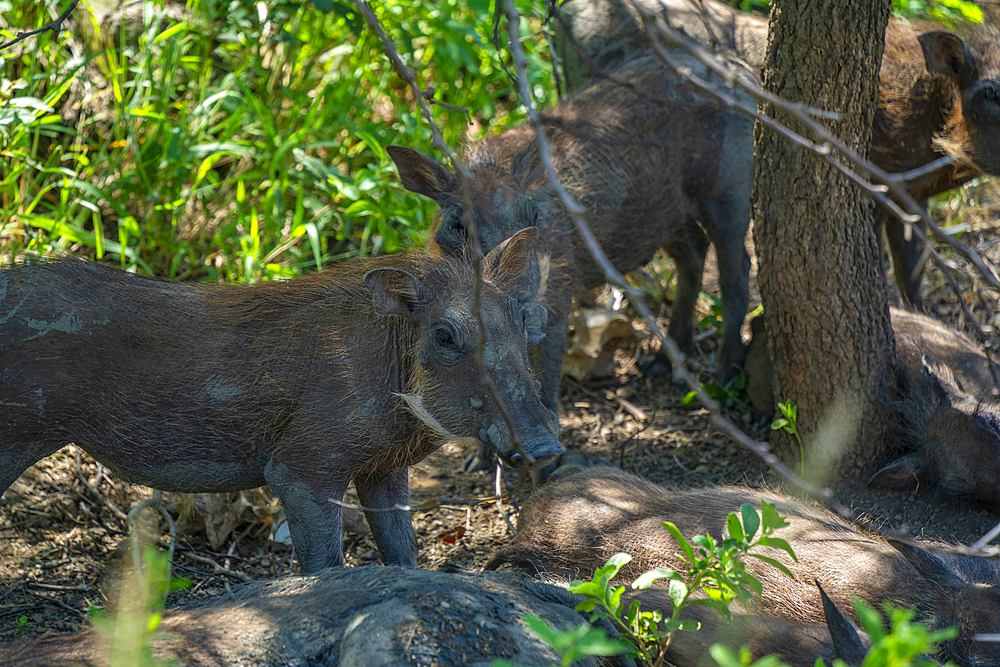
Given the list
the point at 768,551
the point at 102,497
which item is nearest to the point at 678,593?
the point at 768,551

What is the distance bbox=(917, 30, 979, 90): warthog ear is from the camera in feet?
13.4

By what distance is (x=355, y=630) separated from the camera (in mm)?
2033

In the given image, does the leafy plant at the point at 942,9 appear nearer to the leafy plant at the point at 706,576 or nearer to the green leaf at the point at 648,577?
the leafy plant at the point at 706,576

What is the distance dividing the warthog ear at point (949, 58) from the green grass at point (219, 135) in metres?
2.12

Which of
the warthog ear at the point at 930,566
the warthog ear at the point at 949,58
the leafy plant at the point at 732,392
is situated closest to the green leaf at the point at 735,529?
the warthog ear at the point at 930,566

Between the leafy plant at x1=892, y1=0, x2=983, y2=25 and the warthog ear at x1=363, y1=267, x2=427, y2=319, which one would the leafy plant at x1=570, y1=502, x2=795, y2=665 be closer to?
the warthog ear at x1=363, y1=267, x2=427, y2=319

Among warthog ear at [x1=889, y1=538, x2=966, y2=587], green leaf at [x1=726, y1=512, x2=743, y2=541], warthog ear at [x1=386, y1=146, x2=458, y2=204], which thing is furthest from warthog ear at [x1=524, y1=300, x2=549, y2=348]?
warthog ear at [x1=889, y1=538, x2=966, y2=587]

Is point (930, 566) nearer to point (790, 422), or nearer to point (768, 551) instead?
point (768, 551)

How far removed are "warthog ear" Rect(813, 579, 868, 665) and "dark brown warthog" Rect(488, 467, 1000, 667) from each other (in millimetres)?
494

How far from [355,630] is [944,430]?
252cm

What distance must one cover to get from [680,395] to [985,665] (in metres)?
2.25

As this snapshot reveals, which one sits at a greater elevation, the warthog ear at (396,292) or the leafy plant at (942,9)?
the leafy plant at (942,9)

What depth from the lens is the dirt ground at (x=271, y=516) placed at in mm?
3000

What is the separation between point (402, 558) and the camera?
9.75 ft
